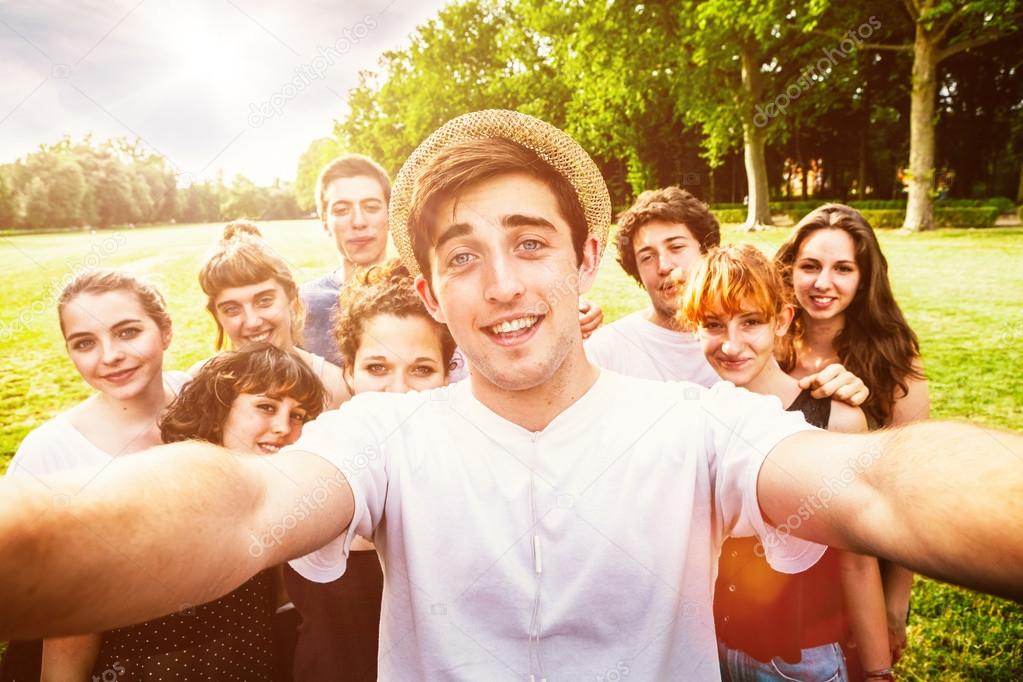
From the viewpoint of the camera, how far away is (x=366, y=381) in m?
2.97

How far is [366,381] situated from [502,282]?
4.33ft

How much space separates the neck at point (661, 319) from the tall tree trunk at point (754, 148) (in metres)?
23.4

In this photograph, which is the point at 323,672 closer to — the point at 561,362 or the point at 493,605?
the point at 493,605

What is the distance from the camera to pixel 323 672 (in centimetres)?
236

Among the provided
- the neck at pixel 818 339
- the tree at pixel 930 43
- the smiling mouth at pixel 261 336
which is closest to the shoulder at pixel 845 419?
the neck at pixel 818 339

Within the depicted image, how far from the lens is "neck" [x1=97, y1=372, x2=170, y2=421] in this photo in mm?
2902

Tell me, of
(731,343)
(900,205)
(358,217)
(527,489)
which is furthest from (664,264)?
(900,205)

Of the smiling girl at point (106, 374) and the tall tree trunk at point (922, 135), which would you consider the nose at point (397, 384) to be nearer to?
the smiling girl at point (106, 374)

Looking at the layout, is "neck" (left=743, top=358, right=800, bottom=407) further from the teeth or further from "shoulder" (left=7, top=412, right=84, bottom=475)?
"shoulder" (left=7, top=412, right=84, bottom=475)

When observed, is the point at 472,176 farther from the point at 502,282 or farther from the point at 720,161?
the point at 720,161

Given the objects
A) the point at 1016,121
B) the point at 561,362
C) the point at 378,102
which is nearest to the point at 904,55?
the point at 1016,121

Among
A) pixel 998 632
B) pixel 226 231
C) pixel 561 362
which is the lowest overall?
pixel 998 632

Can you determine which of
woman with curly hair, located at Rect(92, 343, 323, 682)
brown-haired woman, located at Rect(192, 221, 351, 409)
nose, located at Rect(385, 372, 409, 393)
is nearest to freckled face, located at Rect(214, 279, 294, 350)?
brown-haired woman, located at Rect(192, 221, 351, 409)

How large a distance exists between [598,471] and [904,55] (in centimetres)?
3466
